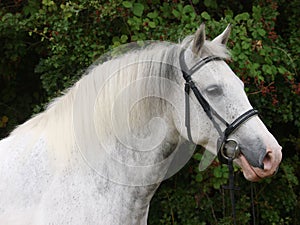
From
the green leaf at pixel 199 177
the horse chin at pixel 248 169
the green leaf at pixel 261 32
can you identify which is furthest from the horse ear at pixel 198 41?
the green leaf at pixel 199 177

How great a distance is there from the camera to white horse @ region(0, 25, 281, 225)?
8.63ft

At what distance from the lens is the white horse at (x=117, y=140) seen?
2.63 meters

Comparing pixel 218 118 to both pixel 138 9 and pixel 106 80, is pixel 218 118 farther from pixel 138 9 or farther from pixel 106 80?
pixel 138 9

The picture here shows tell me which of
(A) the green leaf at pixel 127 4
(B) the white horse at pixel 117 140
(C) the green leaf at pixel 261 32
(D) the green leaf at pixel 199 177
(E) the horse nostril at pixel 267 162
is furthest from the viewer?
(D) the green leaf at pixel 199 177

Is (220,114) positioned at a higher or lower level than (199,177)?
higher

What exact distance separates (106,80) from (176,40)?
66.4 inches

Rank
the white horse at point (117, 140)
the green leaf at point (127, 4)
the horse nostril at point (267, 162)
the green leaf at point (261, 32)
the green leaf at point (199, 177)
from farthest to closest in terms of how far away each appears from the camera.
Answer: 1. the green leaf at point (199, 177)
2. the green leaf at point (261, 32)
3. the green leaf at point (127, 4)
4. the white horse at point (117, 140)
5. the horse nostril at point (267, 162)

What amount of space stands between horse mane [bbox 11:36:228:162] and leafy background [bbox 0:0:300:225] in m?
1.57

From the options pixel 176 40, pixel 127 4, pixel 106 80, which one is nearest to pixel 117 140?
pixel 106 80

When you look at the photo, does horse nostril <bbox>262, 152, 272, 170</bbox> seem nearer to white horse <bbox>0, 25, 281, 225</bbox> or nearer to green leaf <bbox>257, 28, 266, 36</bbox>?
white horse <bbox>0, 25, 281, 225</bbox>

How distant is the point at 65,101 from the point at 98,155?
325 mm

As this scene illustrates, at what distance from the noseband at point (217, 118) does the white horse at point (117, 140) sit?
16 millimetres

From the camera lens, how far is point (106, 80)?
2699mm

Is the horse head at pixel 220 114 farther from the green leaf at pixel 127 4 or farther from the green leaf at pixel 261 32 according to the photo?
the green leaf at pixel 261 32
